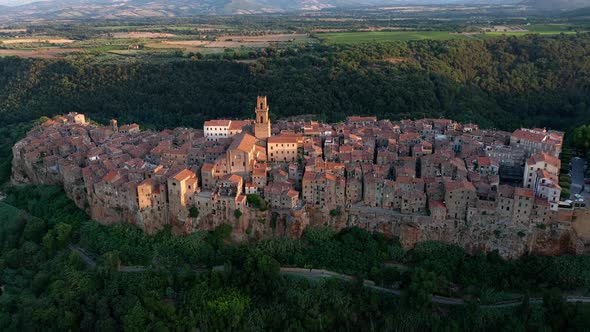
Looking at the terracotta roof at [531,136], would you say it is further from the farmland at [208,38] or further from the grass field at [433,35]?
the grass field at [433,35]

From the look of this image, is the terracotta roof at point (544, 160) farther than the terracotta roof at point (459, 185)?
Yes

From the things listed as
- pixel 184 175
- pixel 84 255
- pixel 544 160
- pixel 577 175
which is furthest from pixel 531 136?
pixel 84 255

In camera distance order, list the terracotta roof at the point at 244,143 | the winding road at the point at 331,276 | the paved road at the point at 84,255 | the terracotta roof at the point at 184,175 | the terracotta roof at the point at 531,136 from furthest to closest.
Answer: the terracotta roof at the point at 531,136
the terracotta roof at the point at 244,143
the paved road at the point at 84,255
the terracotta roof at the point at 184,175
the winding road at the point at 331,276

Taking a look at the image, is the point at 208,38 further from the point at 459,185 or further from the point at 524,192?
the point at 524,192

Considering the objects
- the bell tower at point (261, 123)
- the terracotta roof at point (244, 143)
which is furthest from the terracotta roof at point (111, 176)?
the bell tower at point (261, 123)

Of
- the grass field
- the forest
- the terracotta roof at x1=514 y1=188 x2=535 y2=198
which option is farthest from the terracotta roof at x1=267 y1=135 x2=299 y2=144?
the grass field

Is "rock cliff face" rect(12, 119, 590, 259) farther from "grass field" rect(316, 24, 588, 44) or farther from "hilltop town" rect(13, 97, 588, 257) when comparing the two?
"grass field" rect(316, 24, 588, 44)
